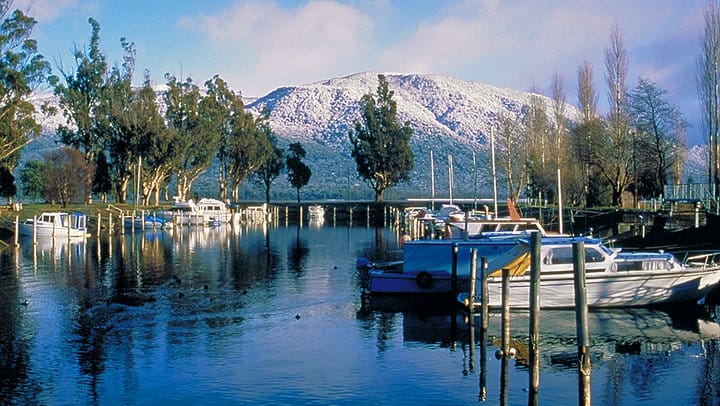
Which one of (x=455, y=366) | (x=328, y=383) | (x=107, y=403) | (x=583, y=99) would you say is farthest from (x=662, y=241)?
(x=583, y=99)

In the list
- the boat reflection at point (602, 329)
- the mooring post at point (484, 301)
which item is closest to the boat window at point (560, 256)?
the boat reflection at point (602, 329)

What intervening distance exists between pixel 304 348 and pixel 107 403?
6.97 metres

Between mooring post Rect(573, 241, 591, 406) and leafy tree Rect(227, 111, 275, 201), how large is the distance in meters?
104

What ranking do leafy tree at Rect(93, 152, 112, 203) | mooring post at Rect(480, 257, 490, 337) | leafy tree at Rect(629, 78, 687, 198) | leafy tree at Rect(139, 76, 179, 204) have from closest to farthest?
mooring post at Rect(480, 257, 490, 337) < leafy tree at Rect(629, 78, 687, 198) < leafy tree at Rect(93, 152, 112, 203) < leafy tree at Rect(139, 76, 179, 204)

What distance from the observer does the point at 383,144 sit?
119 m

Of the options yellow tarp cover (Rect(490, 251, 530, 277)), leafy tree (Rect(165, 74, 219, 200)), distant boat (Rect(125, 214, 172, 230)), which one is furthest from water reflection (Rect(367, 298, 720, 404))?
leafy tree (Rect(165, 74, 219, 200))

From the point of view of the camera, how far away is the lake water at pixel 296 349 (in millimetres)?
19531

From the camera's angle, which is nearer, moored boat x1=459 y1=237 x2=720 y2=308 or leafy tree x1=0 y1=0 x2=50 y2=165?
moored boat x1=459 y1=237 x2=720 y2=308

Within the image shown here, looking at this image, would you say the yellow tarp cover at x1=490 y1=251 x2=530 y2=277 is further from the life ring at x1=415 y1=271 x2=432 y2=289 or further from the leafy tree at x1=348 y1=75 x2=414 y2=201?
the leafy tree at x1=348 y1=75 x2=414 y2=201

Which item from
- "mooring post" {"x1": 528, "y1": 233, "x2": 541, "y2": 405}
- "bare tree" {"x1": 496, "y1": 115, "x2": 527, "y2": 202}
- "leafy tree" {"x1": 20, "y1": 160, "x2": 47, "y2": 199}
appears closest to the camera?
"mooring post" {"x1": 528, "y1": 233, "x2": 541, "y2": 405}

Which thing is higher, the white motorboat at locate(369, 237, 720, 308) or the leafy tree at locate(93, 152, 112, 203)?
the leafy tree at locate(93, 152, 112, 203)

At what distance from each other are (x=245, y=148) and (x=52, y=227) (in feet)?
173

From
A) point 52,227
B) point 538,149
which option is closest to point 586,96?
point 538,149

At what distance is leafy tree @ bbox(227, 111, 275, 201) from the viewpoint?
118 m
